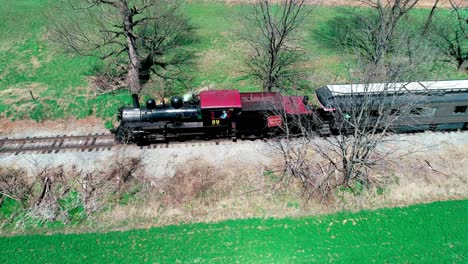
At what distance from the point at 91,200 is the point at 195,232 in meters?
6.48

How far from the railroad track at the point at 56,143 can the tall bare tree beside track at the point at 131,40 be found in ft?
19.0

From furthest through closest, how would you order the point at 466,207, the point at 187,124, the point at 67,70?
the point at 67,70 < the point at 187,124 < the point at 466,207

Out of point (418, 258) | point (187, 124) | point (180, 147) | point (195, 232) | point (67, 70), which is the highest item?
point (67, 70)

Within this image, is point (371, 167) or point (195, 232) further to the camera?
point (371, 167)

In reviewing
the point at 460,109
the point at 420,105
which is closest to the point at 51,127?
the point at 420,105

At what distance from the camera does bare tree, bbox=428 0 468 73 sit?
32500 millimetres

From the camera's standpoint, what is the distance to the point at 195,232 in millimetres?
18688

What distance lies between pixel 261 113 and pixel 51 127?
15672mm

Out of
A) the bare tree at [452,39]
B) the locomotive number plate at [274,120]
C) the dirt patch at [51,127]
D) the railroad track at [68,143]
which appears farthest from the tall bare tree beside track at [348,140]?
the dirt patch at [51,127]

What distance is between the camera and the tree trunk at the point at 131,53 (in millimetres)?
25109

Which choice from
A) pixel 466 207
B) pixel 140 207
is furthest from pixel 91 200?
pixel 466 207

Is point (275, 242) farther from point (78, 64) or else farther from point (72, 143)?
point (78, 64)

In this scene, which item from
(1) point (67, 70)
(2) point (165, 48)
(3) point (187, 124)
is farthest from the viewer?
(2) point (165, 48)

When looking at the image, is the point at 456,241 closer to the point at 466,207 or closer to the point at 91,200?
the point at 466,207
